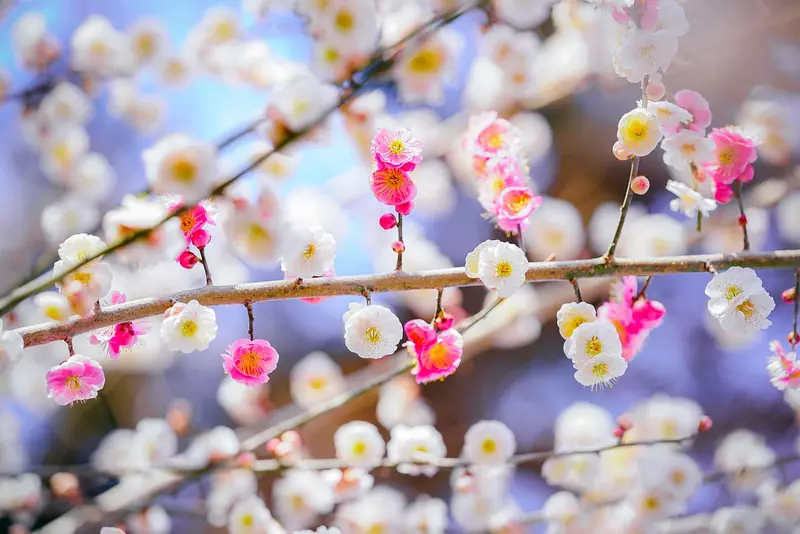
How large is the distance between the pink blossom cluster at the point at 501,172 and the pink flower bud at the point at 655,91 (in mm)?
216

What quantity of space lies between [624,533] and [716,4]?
1.70 m

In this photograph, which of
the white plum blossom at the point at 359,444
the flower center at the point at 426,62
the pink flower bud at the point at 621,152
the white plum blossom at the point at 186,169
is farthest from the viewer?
the flower center at the point at 426,62

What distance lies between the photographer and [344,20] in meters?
1.35

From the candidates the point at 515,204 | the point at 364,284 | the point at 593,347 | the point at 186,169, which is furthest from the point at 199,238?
the point at 593,347

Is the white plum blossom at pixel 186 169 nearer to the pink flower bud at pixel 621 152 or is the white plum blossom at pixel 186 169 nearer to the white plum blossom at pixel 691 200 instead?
the pink flower bud at pixel 621 152

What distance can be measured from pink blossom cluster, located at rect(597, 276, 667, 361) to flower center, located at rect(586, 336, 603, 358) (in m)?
0.15

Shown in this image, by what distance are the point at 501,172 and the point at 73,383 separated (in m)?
0.73

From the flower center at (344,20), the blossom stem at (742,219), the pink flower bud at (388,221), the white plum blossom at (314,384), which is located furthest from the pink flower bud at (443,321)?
the white plum blossom at (314,384)

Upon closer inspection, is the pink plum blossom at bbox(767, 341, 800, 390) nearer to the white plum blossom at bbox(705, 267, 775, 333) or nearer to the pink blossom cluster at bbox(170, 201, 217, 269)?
the white plum blossom at bbox(705, 267, 775, 333)

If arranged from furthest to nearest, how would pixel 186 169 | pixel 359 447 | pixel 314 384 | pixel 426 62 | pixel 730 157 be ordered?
pixel 314 384 → pixel 426 62 → pixel 359 447 → pixel 730 157 → pixel 186 169

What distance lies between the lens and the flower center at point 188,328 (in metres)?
0.82

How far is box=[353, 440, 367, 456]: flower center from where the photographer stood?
4.54 feet

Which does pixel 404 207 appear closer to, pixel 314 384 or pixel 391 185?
pixel 391 185

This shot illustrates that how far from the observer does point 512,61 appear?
1.81 meters
